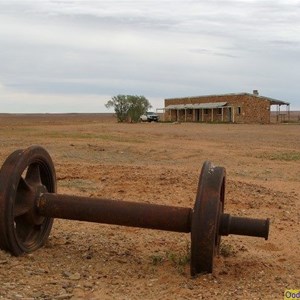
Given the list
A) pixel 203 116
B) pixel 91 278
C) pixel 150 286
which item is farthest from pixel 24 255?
pixel 203 116

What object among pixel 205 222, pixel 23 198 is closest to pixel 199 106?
pixel 23 198

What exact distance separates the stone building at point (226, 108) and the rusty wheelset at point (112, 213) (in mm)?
45782

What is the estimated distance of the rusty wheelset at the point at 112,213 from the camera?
4141mm

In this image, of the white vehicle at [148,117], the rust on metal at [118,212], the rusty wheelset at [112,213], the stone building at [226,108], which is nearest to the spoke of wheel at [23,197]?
the rusty wheelset at [112,213]

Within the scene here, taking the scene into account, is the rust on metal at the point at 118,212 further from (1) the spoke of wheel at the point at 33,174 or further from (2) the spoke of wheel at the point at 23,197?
(1) the spoke of wheel at the point at 33,174

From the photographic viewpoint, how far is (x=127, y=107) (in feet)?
178

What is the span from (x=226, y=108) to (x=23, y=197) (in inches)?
1897

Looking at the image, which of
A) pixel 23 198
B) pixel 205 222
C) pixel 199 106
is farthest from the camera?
pixel 199 106

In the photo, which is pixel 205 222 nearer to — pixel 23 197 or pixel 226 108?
pixel 23 197

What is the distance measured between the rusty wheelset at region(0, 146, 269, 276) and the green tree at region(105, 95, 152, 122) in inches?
1928

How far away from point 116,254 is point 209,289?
126 centimetres

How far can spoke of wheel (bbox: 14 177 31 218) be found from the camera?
4.78 m

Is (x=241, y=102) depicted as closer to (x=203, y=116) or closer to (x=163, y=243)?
(x=203, y=116)

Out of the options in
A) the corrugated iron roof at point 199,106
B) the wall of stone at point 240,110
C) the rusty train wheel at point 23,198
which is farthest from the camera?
the corrugated iron roof at point 199,106
